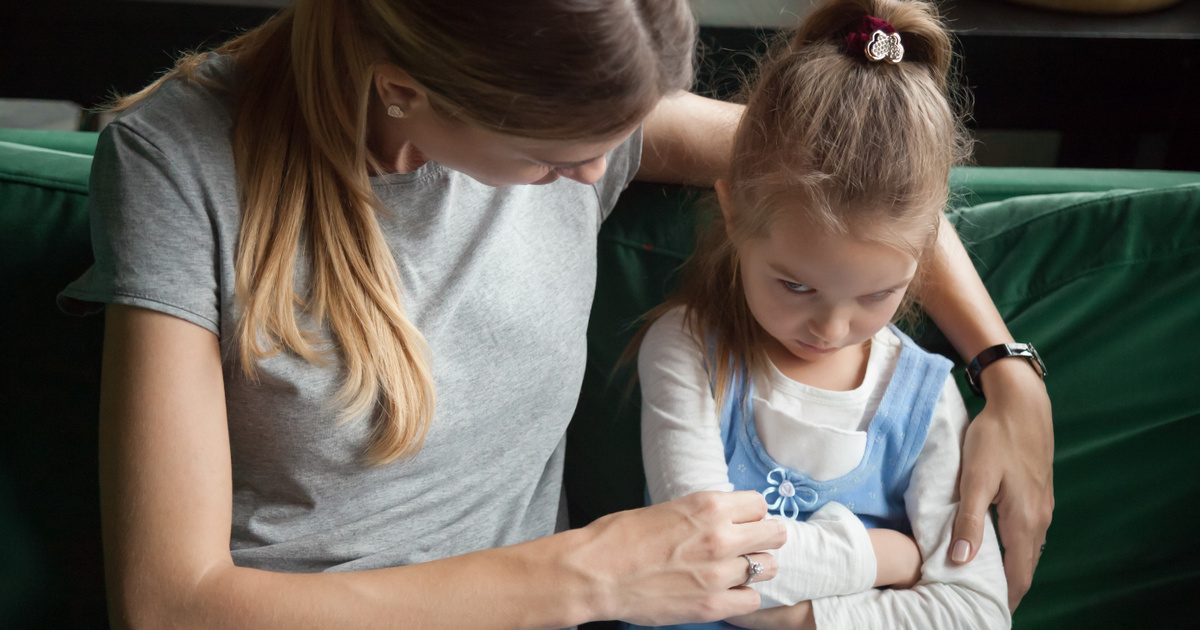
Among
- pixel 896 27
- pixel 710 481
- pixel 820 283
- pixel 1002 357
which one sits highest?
pixel 896 27

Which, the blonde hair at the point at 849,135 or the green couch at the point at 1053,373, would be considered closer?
the blonde hair at the point at 849,135

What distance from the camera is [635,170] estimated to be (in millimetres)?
1303

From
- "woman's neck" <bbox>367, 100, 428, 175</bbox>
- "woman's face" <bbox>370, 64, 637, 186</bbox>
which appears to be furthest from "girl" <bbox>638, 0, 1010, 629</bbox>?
"woman's neck" <bbox>367, 100, 428, 175</bbox>

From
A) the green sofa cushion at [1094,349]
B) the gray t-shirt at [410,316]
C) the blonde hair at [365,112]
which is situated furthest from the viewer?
the green sofa cushion at [1094,349]

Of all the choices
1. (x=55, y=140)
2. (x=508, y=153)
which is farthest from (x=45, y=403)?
(x=508, y=153)

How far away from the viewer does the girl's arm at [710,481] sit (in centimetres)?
110

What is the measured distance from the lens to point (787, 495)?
1186mm

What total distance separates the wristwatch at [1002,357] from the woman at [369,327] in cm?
2

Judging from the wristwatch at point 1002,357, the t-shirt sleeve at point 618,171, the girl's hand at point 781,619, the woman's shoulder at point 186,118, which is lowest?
the girl's hand at point 781,619

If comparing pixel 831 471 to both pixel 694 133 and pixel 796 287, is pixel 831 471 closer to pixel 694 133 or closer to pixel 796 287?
pixel 796 287

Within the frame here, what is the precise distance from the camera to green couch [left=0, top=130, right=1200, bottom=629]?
1280 mm

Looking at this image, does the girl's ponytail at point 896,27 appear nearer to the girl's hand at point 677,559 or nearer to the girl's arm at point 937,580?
the girl's arm at point 937,580

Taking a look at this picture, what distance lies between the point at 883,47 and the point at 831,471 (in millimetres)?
449

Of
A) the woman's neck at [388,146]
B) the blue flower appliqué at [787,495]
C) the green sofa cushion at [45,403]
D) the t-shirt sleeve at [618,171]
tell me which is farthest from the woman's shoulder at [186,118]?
the blue flower appliqué at [787,495]
